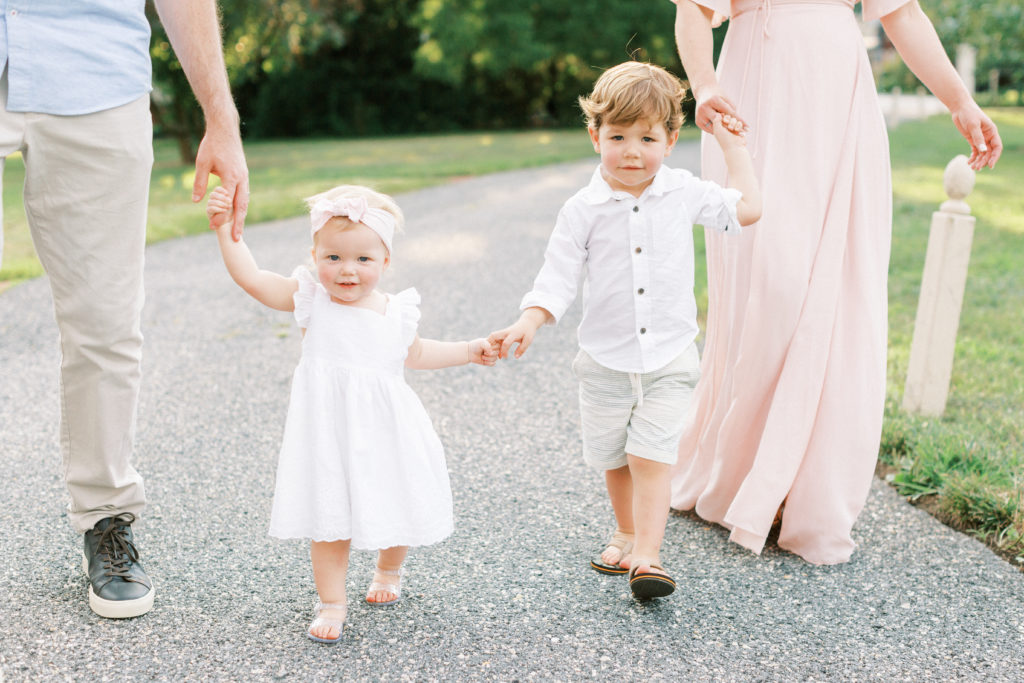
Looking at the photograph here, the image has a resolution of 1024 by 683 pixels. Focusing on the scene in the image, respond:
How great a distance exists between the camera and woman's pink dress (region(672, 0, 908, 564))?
2936 mm

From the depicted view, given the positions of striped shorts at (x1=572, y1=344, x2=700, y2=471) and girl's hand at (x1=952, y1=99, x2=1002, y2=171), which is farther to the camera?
girl's hand at (x1=952, y1=99, x2=1002, y2=171)

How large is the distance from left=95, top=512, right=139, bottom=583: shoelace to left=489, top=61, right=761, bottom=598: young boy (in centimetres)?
127

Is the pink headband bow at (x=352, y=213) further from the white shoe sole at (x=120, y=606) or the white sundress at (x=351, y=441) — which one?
the white shoe sole at (x=120, y=606)

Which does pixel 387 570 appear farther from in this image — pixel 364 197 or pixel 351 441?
pixel 364 197

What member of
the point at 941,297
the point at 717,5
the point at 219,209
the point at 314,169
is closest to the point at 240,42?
the point at 314,169

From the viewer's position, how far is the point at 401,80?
109 ft

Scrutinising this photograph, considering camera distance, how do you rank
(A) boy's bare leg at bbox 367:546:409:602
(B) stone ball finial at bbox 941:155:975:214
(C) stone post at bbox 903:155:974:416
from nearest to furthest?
(A) boy's bare leg at bbox 367:546:409:602, (B) stone ball finial at bbox 941:155:975:214, (C) stone post at bbox 903:155:974:416

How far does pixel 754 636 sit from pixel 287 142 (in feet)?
96.4

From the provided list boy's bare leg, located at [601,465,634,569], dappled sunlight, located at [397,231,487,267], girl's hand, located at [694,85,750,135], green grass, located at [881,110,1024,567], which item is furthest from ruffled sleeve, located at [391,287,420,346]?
dappled sunlight, located at [397,231,487,267]

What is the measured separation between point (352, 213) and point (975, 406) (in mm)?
3206

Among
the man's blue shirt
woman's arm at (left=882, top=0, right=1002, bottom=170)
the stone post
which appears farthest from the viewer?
the stone post

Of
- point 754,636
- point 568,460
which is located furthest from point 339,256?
point 568,460

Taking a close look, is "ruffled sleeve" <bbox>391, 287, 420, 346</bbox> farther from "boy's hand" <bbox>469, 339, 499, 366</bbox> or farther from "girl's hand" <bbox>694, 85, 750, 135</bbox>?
"girl's hand" <bbox>694, 85, 750, 135</bbox>

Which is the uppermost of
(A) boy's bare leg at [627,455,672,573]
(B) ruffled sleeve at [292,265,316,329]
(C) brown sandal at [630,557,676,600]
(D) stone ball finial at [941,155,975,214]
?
(D) stone ball finial at [941,155,975,214]
